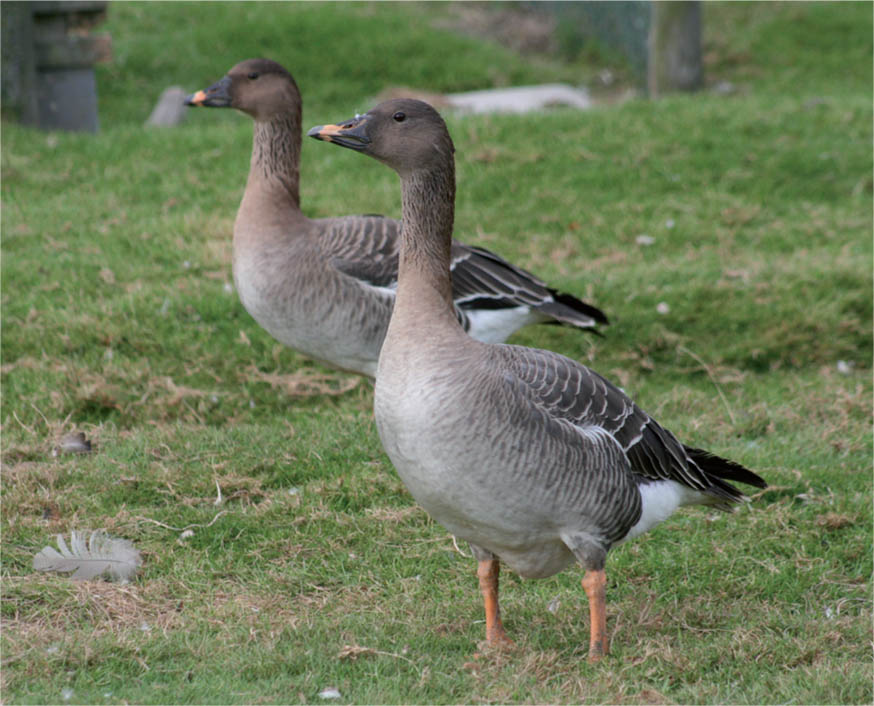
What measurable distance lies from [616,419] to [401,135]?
143 cm

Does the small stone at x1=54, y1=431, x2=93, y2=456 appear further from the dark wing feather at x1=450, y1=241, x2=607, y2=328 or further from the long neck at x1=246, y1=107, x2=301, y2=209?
the dark wing feather at x1=450, y1=241, x2=607, y2=328

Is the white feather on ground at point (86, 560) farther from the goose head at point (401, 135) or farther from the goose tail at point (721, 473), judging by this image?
the goose tail at point (721, 473)

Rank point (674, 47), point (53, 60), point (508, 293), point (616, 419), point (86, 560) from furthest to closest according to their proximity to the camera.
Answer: point (674, 47), point (53, 60), point (508, 293), point (86, 560), point (616, 419)

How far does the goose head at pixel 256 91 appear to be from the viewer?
6645mm

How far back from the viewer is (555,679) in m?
4.05

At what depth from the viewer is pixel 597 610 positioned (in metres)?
4.19

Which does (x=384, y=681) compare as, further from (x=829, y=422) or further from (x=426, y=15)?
(x=426, y=15)

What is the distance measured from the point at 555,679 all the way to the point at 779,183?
7.11 meters

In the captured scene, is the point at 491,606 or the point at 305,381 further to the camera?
the point at 305,381

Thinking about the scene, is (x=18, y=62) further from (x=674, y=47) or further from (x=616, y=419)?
(x=616, y=419)

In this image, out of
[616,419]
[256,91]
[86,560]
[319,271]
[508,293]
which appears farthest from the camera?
[256,91]

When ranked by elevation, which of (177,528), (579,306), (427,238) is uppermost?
(427,238)

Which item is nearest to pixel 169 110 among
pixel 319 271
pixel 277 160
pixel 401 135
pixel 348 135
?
pixel 277 160

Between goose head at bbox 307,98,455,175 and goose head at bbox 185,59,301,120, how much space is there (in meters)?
2.61
